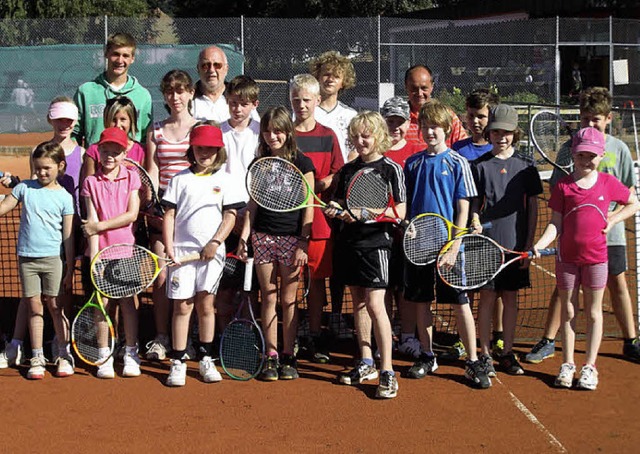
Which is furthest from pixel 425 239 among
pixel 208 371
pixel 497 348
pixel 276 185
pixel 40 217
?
pixel 40 217

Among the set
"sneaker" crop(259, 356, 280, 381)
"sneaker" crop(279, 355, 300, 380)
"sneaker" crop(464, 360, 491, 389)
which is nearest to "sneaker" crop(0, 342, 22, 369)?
"sneaker" crop(259, 356, 280, 381)

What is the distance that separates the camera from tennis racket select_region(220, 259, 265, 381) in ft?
19.2

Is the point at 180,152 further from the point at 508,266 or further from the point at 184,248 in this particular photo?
the point at 508,266

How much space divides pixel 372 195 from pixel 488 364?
1362 mm

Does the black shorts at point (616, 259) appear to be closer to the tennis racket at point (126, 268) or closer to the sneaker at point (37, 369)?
the tennis racket at point (126, 268)

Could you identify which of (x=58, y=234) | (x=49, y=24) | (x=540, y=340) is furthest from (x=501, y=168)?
(x=49, y=24)

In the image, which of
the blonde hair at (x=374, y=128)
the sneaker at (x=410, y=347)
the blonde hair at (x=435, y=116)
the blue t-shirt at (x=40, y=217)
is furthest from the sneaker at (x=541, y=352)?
the blue t-shirt at (x=40, y=217)

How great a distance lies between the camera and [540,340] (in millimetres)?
6555

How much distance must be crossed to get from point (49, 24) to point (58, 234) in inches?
499

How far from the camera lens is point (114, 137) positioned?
5.66 metres

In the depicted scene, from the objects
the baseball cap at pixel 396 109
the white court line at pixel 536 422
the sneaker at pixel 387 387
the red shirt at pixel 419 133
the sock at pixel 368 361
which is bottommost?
the white court line at pixel 536 422

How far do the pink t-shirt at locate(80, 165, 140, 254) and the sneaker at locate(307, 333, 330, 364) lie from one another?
4.95 feet

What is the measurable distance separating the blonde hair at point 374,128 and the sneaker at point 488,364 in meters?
1.52

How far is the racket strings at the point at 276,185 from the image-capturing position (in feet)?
18.4
